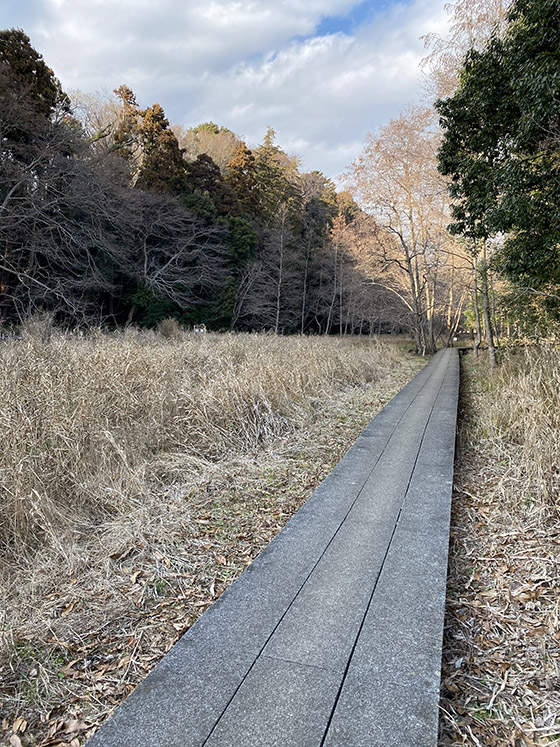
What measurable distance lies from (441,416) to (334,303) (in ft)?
65.6

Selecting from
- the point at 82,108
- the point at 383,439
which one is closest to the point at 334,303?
the point at 82,108

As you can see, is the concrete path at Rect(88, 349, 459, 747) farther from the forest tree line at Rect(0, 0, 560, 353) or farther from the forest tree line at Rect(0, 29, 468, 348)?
the forest tree line at Rect(0, 29, 468, 348)

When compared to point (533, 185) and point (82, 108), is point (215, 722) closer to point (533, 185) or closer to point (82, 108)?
point (533, 185)

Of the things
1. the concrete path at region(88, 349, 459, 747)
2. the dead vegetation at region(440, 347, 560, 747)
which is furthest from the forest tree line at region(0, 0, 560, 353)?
the concrete path at region(88, 349, 459, 747)

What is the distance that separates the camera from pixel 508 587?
1.87 metres

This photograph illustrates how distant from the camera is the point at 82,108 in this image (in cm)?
1508

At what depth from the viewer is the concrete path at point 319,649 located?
3.66 ft

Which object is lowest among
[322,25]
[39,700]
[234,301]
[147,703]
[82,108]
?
[39,700]

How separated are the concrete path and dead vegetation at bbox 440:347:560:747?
0.45ft

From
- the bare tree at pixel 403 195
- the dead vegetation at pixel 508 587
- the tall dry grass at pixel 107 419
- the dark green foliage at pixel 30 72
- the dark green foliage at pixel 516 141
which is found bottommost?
the dead vegetation at pixel 508 587

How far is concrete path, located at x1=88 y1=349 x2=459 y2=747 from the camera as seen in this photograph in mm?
1115

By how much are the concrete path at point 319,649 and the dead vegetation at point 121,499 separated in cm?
22

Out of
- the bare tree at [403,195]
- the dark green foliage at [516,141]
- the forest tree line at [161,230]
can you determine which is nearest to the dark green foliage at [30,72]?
the forest tree line at [161,230]

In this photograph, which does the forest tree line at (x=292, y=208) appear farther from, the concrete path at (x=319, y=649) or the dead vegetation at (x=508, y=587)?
the concrete path at (x=319, y=649)
